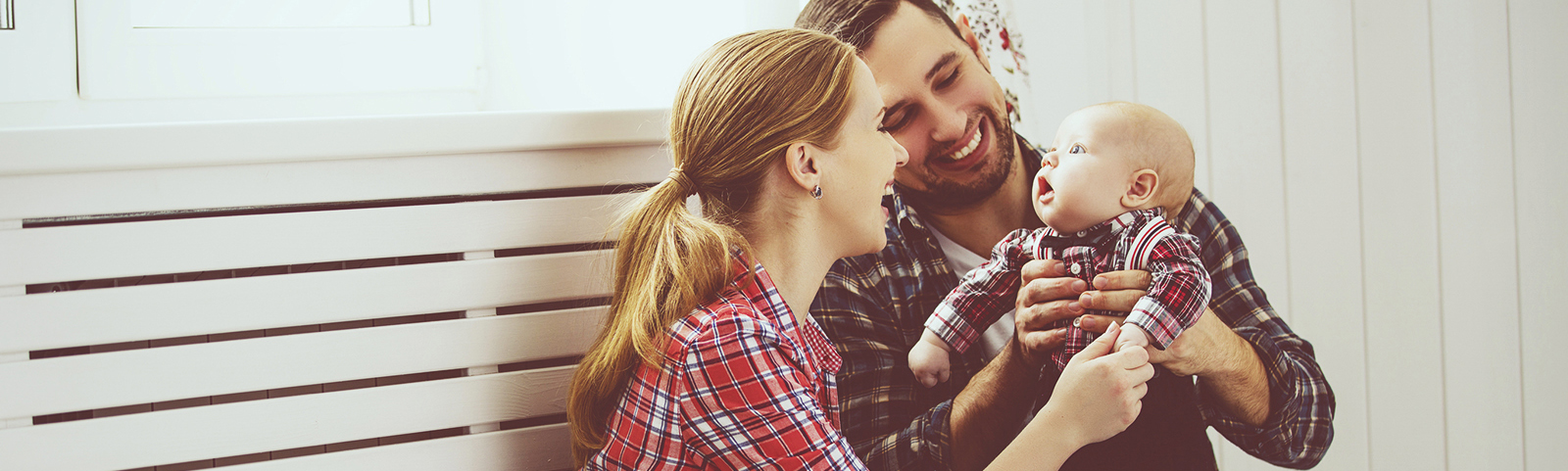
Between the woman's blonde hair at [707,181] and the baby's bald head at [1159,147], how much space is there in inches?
12.3

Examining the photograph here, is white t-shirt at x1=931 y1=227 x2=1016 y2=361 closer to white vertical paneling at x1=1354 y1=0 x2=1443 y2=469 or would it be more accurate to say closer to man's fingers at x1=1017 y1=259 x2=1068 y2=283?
man's fingers at x1=1017 y1=259 x2=1068 y2=283

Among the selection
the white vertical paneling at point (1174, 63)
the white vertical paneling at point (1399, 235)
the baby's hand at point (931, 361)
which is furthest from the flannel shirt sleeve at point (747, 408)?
the white vertical paneling at point (1399, 235)

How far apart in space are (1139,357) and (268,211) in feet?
2.99

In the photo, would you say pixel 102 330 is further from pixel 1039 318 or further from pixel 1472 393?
pixel 1472 393

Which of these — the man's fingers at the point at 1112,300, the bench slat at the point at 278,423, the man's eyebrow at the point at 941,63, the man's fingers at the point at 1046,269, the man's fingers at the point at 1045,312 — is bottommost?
the bench slat at the point at 278,423

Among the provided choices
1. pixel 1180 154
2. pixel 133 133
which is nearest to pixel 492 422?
pixel 133 133

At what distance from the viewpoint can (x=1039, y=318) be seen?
102 centimetres

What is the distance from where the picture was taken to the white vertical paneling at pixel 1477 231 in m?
Result: 1.40

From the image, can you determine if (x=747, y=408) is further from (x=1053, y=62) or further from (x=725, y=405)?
(x=1053, y=62)

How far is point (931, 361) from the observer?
110 cm

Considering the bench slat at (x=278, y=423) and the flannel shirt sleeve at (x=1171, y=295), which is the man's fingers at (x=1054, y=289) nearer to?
the flannel shirt sleeve at (x=1171, y=295)

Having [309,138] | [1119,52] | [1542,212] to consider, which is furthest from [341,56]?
[1542,212]

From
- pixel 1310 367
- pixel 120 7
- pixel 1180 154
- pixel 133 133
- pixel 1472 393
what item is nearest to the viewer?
pixel 133 133

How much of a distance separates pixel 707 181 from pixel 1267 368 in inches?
28.2
